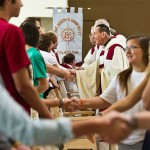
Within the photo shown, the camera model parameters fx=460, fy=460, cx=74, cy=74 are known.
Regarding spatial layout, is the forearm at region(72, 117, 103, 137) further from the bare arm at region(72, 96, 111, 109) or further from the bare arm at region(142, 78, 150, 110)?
Result: the bare arm at region(72, 96, 111, 109)

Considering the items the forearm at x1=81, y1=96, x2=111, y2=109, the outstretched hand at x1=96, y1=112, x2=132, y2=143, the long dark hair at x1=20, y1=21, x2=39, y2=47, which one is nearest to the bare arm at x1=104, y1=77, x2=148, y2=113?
the forearm at x1=81, y1=96, x2=111, y2=109

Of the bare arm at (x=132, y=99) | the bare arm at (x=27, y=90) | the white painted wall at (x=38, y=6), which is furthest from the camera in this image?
the white painted wall at (x=38, y=6)

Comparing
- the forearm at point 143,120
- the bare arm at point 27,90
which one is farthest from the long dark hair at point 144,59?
the forearm at point 143,120

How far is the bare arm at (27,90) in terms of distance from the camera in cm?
219

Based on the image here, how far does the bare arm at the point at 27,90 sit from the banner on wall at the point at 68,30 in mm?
6364

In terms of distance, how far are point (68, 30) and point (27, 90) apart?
6.52 metres

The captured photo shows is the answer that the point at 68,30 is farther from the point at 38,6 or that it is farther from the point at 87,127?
the point at 87,127

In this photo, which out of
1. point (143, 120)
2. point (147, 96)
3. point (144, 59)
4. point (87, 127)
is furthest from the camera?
point (144, 59)

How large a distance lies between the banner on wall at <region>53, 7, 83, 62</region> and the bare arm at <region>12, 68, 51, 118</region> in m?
6.36

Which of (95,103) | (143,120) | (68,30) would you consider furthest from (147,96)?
(68,30)

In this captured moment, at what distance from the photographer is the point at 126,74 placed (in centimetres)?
265

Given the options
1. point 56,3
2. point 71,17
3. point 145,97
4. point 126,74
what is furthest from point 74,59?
point 145,97

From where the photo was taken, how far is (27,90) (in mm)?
2248

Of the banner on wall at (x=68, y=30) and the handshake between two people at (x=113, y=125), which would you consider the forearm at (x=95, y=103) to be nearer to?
the handshake between two people at (x=113, y=125)
